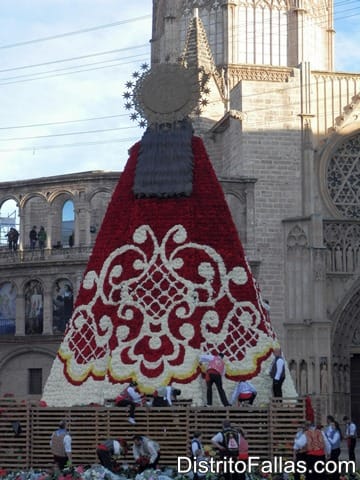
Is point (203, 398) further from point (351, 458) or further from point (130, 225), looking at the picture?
point (351, 458)

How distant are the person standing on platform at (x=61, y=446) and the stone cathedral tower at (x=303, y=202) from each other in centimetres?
1872

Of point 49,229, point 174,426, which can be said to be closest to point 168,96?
point 174,426

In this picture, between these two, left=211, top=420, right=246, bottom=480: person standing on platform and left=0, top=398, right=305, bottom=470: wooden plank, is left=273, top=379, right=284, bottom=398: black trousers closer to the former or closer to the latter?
left=0, top=398, right=305, bottom=470: wooden plank

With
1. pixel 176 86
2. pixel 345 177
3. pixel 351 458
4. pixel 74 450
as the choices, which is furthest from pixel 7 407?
pixel 345 177

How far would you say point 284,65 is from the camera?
156ft

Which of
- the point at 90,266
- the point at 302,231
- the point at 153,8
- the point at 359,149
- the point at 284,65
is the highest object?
the point at 153,8

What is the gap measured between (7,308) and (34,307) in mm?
1065

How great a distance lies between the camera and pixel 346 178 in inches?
1539

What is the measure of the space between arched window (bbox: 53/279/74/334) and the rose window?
9.27m

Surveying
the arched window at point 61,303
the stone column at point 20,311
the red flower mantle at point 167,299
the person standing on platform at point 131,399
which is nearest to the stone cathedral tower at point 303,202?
the arched window at point 61,303

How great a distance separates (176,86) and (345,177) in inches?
758

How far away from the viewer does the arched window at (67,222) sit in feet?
129

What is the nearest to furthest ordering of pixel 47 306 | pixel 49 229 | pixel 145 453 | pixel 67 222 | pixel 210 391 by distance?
1. pixel 145 453
2. pixel 210 391
3. pixel 47 306
4. pixel 49 229
5. pixel 67 222

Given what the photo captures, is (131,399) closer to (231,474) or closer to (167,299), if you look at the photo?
(167,299)
